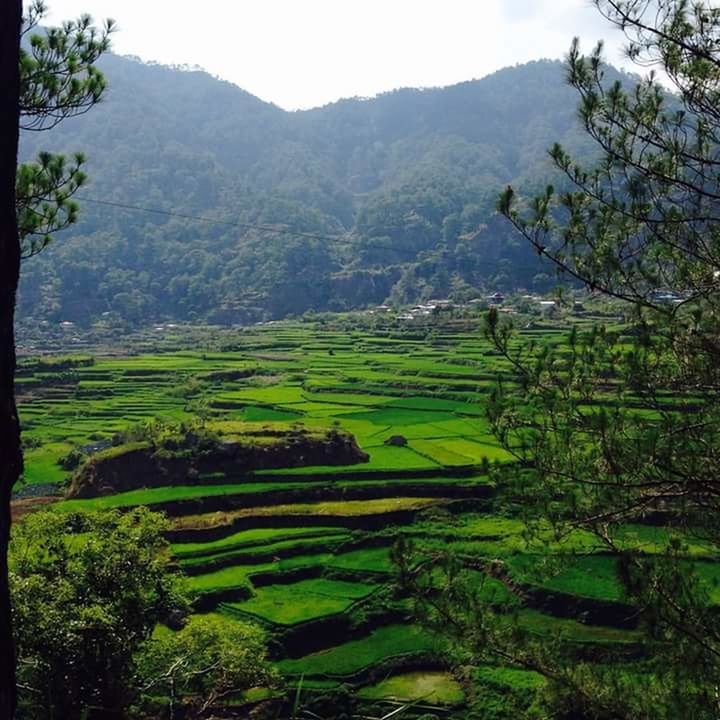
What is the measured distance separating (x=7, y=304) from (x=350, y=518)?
59.6ft

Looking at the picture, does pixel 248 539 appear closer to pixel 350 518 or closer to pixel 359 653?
pixel 350 518

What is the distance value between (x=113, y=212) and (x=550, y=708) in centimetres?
13220

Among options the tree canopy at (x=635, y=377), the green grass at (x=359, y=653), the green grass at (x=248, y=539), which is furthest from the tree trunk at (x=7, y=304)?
the green grass at (x=248, y=539)

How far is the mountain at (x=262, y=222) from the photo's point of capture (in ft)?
340

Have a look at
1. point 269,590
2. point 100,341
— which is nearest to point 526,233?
point 269,590

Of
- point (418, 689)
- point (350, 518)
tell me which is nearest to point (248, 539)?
point (350, 518)

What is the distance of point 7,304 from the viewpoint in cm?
295

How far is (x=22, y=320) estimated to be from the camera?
9388 cm

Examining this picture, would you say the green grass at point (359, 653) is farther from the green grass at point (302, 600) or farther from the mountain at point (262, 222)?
the mountain at point (262, 222)

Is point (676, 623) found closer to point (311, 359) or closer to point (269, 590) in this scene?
point (269, 590)

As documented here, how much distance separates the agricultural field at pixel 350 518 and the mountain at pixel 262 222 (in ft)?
188

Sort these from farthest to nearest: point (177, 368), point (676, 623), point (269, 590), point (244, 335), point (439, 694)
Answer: point (244, 335)
point (177, 368)
point (269, 590)
point (439, 694)
point (676, 623)

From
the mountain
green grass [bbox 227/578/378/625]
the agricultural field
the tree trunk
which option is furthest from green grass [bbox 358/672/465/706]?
the mountain

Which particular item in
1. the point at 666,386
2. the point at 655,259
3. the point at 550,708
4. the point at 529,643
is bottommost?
the point at 550,708
